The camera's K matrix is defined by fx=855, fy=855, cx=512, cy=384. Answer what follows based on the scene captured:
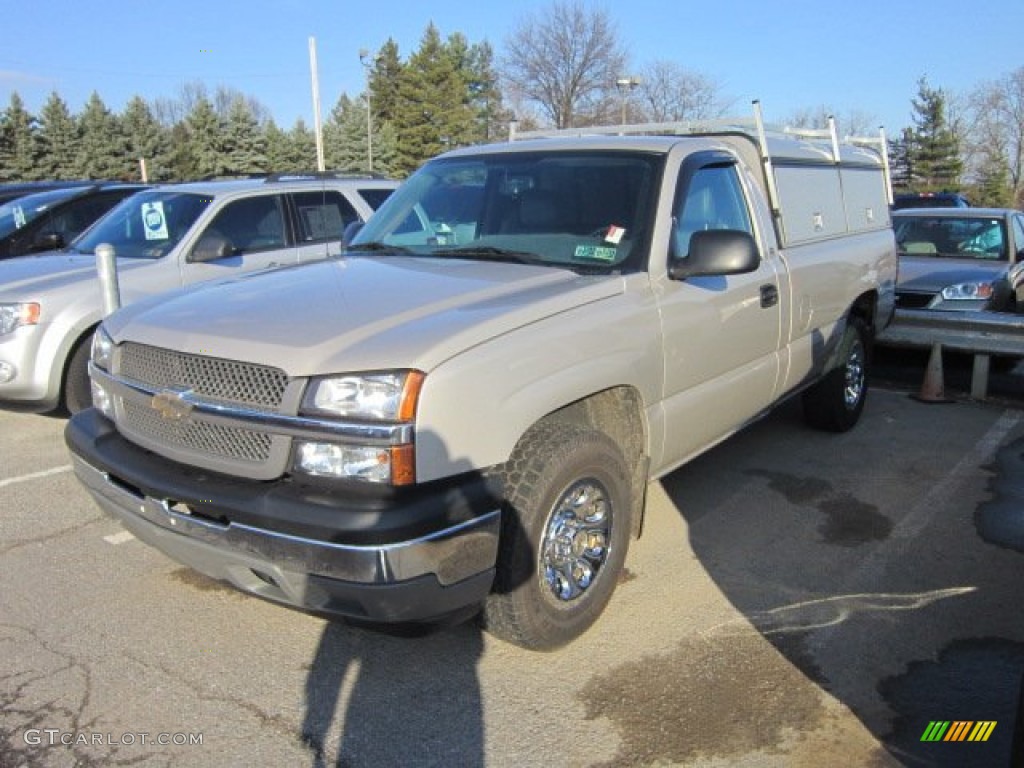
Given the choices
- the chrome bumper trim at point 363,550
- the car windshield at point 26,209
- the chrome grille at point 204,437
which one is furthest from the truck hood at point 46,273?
the chrome bumper trim at point 363,550

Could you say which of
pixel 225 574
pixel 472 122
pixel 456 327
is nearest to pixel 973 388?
pixel 456 327

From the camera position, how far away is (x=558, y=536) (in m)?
3.24

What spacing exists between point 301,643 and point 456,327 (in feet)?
4.84

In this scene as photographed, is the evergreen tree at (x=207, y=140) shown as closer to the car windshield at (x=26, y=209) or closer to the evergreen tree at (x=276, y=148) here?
the evergreen tree at (x=276, y=148)

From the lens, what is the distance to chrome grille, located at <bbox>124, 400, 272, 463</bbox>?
9.27 ft

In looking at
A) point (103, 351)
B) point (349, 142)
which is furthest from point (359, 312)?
point (349, 142)

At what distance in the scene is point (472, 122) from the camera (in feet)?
200

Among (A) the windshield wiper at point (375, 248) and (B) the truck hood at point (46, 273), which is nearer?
(A) the windshield wiper at point (375, 248)

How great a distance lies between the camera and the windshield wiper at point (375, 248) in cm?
→ 425

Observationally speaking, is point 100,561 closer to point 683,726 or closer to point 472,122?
point 683,726

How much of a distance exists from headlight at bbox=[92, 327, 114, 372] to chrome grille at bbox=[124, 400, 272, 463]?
36cm

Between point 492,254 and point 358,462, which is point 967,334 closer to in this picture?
point 492,254

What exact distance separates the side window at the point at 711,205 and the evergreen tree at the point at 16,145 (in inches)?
2101

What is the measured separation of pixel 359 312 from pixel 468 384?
552mm
